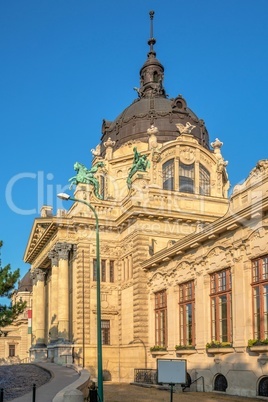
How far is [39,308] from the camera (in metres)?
55.9

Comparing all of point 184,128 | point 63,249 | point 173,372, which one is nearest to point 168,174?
point 184,128

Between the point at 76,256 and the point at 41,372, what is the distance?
1076cm

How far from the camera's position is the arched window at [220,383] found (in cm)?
2862

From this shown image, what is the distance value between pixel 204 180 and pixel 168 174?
4.31m

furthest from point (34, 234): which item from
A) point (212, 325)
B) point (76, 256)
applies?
point (212, 325)

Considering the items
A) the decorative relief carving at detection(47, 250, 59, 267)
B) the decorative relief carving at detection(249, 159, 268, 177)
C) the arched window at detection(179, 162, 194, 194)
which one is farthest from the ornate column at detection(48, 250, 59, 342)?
the decorative relief carving at detection(249, 159, 268, 177)

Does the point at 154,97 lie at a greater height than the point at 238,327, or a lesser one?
greater

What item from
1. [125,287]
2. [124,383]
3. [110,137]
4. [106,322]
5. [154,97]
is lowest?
[124,383]

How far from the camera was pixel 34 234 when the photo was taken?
5538 cm

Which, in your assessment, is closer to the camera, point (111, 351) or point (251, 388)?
point (251, 388)

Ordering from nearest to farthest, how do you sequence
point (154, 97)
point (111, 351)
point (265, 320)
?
1. point (265, 320)
2. point (111, 351)
3. point (154, 97)

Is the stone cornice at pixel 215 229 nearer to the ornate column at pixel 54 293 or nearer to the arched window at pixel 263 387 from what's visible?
the arched window at pixel 263 387

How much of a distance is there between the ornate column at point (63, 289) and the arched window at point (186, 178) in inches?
474

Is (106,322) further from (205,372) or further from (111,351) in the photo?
(205,372)
